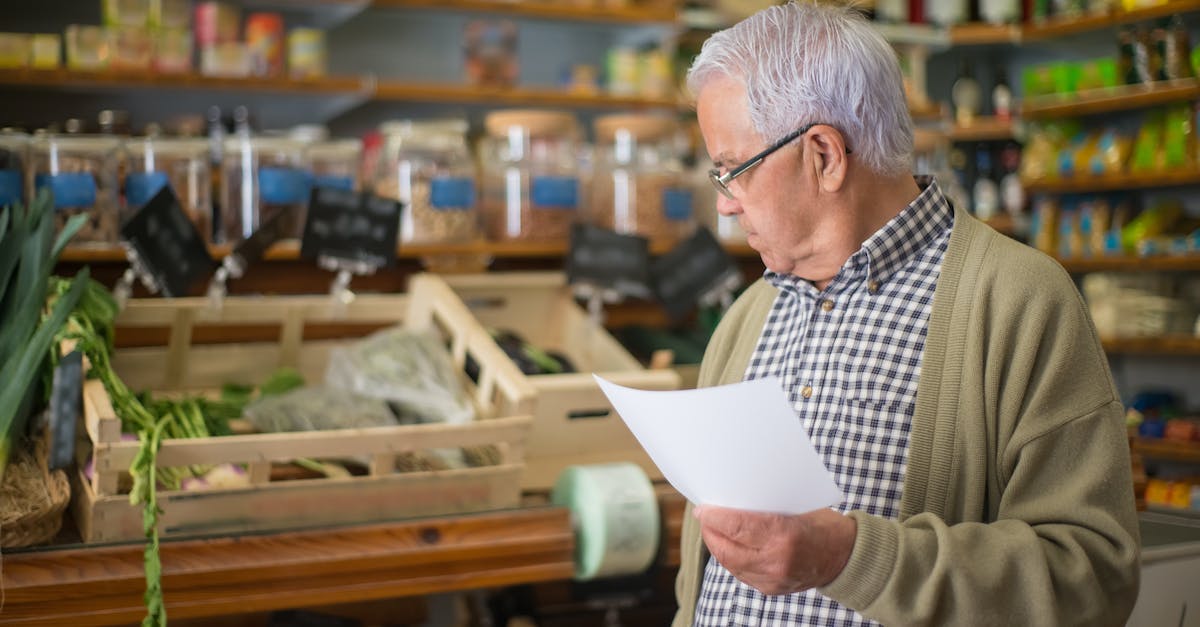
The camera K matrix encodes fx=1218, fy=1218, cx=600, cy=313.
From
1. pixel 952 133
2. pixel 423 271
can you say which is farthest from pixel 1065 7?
pixel 423 271

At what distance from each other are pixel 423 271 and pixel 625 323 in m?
0.49

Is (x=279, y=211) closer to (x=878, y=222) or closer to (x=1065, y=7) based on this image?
(x=878, y=222)

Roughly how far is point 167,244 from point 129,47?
4.84 ft

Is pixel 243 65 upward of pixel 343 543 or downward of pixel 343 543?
upward

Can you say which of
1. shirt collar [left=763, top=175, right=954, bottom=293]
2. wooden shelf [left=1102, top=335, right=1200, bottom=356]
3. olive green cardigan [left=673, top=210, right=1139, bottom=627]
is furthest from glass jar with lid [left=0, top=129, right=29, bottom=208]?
wooden shelf [left=1102, top=335, right=1200, bottom=356]

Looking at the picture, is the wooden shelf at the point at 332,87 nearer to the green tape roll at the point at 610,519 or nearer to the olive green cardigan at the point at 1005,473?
the green tape roll at the point at 610,519

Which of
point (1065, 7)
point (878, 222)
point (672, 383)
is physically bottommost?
point (672, 383)

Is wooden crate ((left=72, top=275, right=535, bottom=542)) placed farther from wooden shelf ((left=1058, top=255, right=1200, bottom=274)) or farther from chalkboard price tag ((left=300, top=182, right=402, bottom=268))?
wooden shelf ((left=1058, top=255, right=1200, bottom=274))

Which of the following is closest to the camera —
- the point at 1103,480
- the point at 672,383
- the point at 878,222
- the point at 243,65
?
the point at 1103,480

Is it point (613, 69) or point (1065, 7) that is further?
point (1065, 7)

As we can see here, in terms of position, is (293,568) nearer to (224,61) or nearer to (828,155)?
(828,155)

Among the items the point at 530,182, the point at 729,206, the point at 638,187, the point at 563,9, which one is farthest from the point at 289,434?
the point at 563,9

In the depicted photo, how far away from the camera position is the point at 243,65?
3676mm

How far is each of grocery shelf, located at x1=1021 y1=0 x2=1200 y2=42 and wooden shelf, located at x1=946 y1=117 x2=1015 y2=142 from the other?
A: 0.37 meters
